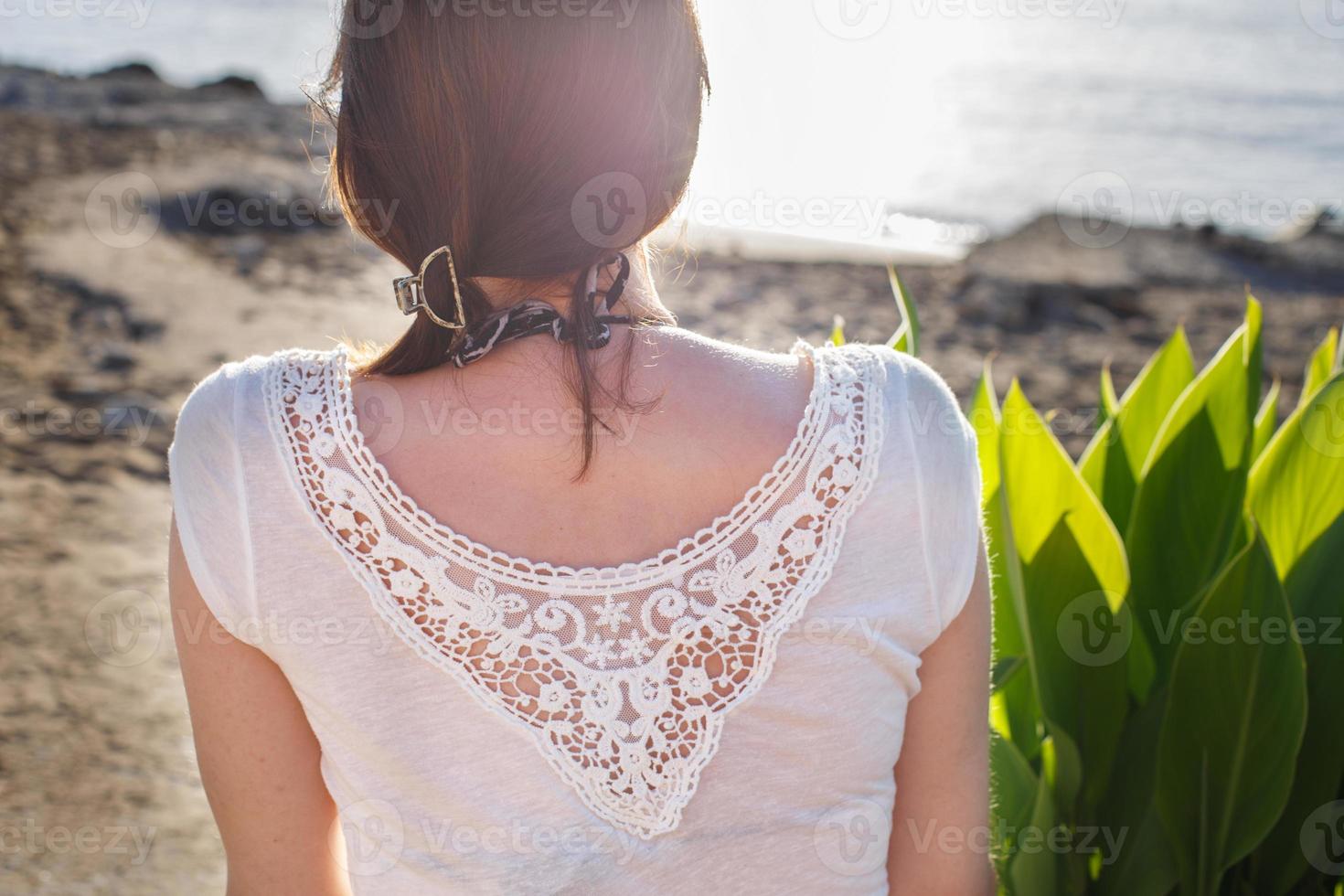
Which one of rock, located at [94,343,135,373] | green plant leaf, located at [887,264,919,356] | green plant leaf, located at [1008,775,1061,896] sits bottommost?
rock, located at [94,343,135,373]

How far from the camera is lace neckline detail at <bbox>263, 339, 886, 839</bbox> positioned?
92 cm

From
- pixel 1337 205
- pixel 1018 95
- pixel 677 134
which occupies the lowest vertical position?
pixel 677 134

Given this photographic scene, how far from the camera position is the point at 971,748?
1092 millimetres

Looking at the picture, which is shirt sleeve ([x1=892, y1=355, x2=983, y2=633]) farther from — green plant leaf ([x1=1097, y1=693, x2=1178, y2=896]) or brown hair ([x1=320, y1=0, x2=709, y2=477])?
green plant leaf ([x1=1097, y1=693, x2=1178, y2=896])

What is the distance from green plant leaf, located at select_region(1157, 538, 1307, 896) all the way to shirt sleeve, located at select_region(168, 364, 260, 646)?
1.04m

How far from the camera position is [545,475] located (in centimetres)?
94

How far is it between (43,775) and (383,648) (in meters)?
1.61

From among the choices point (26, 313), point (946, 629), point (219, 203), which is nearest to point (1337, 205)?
point (219, 203)

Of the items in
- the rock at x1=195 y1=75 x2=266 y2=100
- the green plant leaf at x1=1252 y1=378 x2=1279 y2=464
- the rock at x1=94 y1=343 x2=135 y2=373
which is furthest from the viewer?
the rock at x1=195 y1=75 x2=266 y2=100

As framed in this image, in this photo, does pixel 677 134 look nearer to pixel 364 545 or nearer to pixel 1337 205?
pixel 364 545

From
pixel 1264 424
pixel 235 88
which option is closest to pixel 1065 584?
pixel 1264 424

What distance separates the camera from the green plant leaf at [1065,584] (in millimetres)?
1549

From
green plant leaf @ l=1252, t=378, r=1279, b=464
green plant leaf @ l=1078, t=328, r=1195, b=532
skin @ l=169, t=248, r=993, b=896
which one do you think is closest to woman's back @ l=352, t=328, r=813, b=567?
skin @ l=169, t=248, r=993, b=896

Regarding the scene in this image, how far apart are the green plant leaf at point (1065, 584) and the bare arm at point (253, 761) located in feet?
2.98
